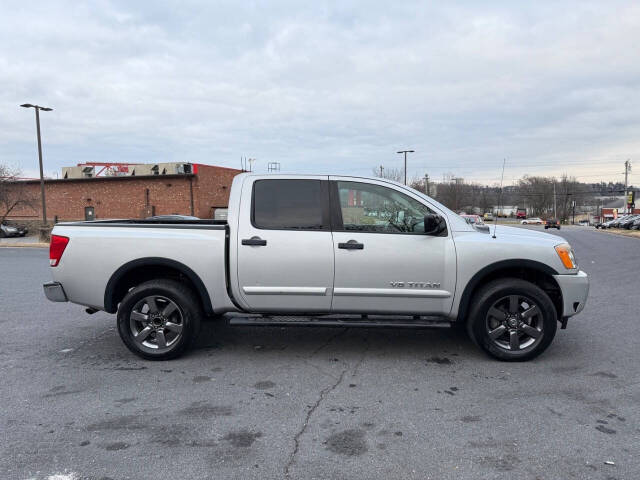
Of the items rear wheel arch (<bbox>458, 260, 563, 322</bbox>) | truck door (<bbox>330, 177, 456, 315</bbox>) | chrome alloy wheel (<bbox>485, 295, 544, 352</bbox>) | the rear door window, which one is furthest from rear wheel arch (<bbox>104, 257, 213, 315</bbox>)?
chrome alloy wheel (<bbox>485, 295, 544, 352</bbox>)

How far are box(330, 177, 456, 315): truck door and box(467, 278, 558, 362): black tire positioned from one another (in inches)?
13.0

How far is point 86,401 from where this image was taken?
351 cm

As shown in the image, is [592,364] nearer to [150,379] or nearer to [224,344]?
[224,344]

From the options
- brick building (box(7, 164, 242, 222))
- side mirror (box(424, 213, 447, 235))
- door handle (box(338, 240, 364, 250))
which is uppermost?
brick building (box(7, 164, 242, 222))

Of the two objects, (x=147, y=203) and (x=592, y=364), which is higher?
(x=147, y=203)

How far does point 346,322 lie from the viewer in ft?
14.0

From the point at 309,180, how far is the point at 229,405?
2.26 metres

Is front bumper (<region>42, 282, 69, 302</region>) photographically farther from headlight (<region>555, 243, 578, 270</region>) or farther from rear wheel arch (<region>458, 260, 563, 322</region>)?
headlight (<region>555, 243, 578, 270</region>)

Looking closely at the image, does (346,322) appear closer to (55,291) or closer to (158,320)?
(158,320)

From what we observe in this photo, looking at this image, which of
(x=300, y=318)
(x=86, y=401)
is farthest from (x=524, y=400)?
(x=86, y=401)

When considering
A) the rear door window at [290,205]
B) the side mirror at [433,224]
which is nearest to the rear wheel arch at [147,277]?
the rear door window at [290,205]

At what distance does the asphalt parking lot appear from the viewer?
2.66 metres

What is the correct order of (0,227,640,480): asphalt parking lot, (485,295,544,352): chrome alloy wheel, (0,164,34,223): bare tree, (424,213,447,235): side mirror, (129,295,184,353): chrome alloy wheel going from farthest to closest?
(0,164,34,223): bare tree, (129,295,184,353): chrome alloy wheel, (485,295,544,352): chrome alloy wheel, (424,213,447,235): side mirror, (0,227,640,480): asphalt parking lot

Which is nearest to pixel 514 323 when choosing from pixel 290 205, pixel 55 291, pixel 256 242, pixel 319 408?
pixel 319 408
